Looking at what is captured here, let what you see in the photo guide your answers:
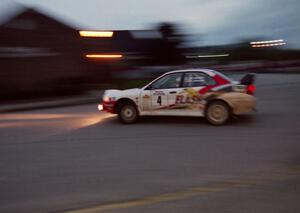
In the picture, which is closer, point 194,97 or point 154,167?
point 154,167

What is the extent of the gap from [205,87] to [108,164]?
4525 mm

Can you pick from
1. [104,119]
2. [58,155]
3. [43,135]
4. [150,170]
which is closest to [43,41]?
[104,119]

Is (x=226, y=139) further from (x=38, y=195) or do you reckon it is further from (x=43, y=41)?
(x=43, y=41)

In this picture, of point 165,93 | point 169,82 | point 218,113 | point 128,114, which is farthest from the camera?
point 128,114

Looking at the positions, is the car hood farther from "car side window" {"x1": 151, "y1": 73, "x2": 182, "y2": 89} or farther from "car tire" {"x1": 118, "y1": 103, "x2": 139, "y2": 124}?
"car side window" {"x1": 151, "y1": 73, "x2": 182, "y2": 89}

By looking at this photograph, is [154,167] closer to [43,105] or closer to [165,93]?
[165,93]

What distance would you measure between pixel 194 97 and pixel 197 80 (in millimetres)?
463

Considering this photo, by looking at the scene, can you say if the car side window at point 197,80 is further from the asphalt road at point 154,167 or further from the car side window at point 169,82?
the asphalt road at point 154,167

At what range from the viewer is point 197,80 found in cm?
1074

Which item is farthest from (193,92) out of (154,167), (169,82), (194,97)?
(154,167)

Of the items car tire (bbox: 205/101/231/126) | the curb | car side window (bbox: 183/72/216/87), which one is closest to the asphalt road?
car tire (bbox: 205/101/231/126)

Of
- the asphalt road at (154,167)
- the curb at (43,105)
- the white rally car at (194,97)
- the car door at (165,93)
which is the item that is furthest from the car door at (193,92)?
the curb at (43,105)

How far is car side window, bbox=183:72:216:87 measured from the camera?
1066cm

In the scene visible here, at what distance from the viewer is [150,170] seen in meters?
6.45
